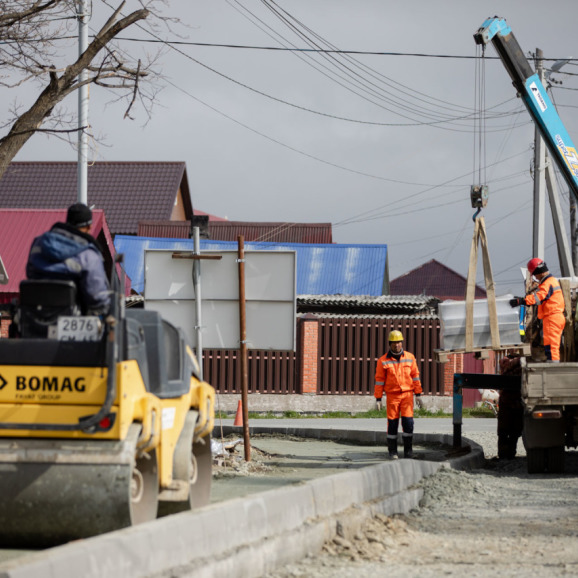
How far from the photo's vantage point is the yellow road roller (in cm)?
670

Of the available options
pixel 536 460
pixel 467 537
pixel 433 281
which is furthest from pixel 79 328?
pixel 433 281

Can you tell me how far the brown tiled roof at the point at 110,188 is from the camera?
51312 mm

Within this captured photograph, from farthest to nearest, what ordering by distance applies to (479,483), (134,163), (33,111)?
(134,163), (33,111), (479,483)

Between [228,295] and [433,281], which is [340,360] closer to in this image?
[228,295]

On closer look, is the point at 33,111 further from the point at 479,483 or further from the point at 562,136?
the point at 562,136

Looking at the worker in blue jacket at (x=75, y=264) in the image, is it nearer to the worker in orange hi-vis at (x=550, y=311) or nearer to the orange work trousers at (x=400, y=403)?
the worker in orange hi-vis at (x=550, y=311)

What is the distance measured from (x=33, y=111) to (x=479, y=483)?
22.8 ft

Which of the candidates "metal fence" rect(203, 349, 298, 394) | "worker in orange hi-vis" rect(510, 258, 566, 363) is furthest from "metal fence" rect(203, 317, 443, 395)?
"worker in orange hi-vis" rect(510, 258, 566, 363)

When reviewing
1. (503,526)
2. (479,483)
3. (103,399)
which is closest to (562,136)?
(479,483)

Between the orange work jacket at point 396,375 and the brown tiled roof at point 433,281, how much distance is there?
72.9 meters

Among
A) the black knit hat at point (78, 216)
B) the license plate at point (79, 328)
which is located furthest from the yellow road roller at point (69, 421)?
the black knit hat at point (78, 216)

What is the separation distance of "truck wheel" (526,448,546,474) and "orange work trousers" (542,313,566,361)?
3.94 ft

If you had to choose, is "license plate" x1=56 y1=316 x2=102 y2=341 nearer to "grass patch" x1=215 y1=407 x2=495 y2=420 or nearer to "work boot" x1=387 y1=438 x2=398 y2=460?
"work boot" x1=387 y1=438 x2=398 y2=460

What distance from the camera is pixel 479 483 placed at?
12414 millimetres
